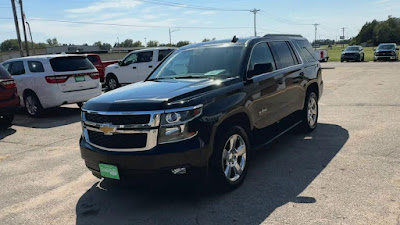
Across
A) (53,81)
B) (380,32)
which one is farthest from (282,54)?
(380,32)

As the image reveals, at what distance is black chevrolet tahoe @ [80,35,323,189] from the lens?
142 inches

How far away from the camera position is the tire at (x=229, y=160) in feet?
12.7

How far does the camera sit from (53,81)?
9.59m

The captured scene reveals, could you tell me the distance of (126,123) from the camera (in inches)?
144

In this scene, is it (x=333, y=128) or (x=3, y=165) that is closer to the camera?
(x=3, y=165)

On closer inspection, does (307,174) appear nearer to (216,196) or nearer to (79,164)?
(216,196)

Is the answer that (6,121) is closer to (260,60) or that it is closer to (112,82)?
(260,60)

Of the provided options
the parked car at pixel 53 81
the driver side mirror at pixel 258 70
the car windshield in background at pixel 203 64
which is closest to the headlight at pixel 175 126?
the car windshield in background at pixel 203 64

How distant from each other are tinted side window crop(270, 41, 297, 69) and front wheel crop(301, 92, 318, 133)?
3.01 ft

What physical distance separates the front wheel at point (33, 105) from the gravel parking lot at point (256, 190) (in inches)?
129

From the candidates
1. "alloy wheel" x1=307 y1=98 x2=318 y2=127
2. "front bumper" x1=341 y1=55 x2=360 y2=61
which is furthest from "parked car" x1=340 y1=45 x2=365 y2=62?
"alloy wheel" x1=307 y1=98 x2=318 y2=127

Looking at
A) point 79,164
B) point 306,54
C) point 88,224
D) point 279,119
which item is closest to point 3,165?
point 79,164

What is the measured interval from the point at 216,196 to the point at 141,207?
0.85 meters

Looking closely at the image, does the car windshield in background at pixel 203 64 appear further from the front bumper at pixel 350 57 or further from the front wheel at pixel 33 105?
the front bumper at pixel 350 57
